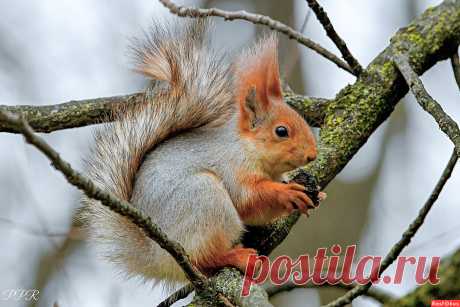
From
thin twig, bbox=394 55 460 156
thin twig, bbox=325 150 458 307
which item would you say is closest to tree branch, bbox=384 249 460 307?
thin twig, bbox=325 150 458 307

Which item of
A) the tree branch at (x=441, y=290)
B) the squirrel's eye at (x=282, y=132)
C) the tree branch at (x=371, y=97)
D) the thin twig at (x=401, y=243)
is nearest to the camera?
the tree branch at (x=441, y=290)

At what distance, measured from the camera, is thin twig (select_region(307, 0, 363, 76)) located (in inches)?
83.4

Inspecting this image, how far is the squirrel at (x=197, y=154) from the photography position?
88.1 inches

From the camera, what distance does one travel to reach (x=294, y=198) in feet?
7.39

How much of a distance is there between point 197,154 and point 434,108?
86cm

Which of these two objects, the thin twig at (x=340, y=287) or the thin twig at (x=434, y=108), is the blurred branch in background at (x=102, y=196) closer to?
the thin twig at (x=340, y=287)

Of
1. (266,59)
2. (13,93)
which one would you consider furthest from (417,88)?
(13,93)

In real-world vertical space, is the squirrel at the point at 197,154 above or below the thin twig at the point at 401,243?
above

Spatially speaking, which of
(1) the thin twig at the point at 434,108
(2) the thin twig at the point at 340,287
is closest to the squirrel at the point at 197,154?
(2) the thin twig at the point at 340,287

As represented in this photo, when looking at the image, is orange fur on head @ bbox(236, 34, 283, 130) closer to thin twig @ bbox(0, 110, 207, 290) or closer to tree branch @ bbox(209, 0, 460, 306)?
tree branch @ bbox(209, 0, 460, 306)

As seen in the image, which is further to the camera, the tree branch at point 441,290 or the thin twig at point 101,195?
the tree branch at point 441,290

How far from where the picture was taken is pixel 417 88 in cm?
205

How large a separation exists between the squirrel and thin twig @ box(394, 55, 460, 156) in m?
0.40

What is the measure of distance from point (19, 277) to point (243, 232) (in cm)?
238
